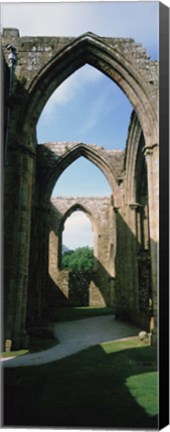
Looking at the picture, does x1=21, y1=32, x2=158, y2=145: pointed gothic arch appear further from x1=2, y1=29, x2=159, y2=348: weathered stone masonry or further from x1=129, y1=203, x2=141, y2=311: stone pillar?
x1=129, y1=203, x2=141, y2=311: stone pillar

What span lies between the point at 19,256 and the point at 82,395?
3.65 metres

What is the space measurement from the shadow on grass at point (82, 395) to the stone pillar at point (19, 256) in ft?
3.98

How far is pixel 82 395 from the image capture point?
4.09m

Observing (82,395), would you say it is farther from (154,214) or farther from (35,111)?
(35,111)

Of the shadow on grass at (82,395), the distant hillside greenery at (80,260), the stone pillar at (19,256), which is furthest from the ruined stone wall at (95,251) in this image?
the distant hillside greenery at (80,260)

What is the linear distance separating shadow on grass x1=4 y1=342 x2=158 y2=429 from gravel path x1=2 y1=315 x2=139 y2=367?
1.42ft

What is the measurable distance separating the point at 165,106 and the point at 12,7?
6.46 ft

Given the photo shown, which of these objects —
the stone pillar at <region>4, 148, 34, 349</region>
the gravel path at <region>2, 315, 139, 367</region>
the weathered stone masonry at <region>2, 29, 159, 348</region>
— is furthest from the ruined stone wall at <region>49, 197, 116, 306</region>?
the stone pillar at <region>4, 148, 34, 349</region>

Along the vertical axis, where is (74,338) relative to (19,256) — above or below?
below

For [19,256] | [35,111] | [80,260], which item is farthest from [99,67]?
[80,260]

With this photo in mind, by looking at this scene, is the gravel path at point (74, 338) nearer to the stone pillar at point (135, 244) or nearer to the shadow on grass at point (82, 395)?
the shadow on grass at point (82, 395)

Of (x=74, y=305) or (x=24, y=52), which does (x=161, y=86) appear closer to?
(x=24, y=52)

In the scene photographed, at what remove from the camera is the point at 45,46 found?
8.25 metres

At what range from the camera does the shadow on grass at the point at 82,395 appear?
3424 millimetres
